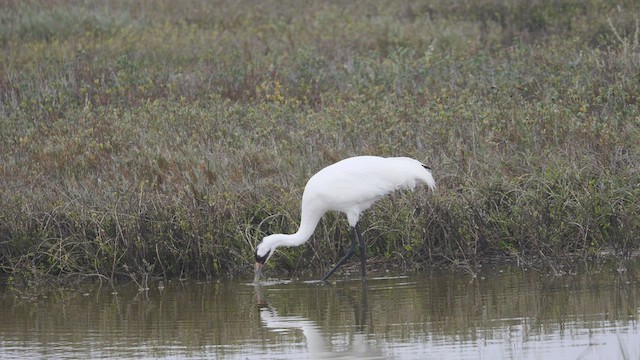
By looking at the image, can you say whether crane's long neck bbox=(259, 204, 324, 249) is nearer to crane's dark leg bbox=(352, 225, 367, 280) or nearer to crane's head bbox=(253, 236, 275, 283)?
crane's head bbox=(253, 236, 275, 283)

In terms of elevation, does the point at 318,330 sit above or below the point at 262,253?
below

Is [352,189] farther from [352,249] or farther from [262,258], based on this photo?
[262,258]

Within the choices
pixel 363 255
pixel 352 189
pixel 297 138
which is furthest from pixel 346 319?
pixel 297 138

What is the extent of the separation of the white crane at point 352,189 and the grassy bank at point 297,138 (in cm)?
20

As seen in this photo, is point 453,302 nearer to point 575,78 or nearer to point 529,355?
point 529,355

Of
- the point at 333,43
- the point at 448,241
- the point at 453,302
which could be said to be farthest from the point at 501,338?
the point at 333,43

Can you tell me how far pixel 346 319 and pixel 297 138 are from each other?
13.4ft

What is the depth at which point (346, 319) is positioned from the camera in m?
7.71

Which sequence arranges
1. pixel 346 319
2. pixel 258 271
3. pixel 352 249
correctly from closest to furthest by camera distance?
1. pixel 346 319
2. pixel 258 271
3. pixel 352 249

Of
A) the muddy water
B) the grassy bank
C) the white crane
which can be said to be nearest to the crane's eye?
the white crane

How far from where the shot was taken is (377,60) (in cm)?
1512

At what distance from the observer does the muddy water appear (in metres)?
6.59

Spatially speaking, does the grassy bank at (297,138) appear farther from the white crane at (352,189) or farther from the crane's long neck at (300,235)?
the crane's long neck at (300,235)

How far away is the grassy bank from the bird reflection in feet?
3.75
